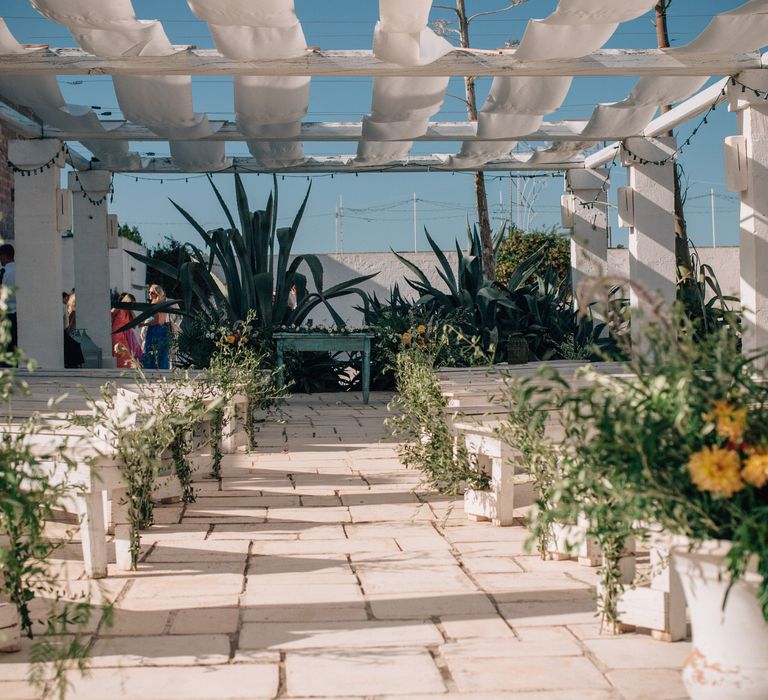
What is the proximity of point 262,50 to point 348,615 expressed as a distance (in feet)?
12.5

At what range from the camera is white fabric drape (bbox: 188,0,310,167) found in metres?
4.91

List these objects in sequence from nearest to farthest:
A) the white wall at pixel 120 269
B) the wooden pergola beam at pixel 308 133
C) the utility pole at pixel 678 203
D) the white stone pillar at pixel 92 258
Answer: the wooden pergola beam at pixel 308 133 < the utility pole at pixel 678 203 < the white stone pillar at pixel 92 258 < the white wall at pixel 120 269

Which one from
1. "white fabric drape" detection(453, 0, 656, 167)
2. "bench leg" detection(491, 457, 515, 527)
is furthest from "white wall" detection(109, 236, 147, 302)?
"bench leg" detection(491, 457, 515, 527)

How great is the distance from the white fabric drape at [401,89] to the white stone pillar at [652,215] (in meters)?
1.78

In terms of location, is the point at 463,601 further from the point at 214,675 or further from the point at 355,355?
the point at 355,355

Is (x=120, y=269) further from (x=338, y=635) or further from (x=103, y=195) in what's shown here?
(x=338, y=635)

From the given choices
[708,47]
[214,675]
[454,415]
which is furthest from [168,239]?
[214,675]

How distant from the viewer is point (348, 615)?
2.48 m

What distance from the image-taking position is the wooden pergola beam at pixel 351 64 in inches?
223

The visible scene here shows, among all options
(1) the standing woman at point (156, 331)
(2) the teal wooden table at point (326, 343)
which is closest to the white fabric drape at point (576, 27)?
(2) the teal wooden table at point (326, 343)

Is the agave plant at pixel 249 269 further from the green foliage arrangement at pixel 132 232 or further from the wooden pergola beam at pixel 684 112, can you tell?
the green foliage arrangement at pixel 132 232

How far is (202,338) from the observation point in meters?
8.38

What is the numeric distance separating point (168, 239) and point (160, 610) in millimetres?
20904

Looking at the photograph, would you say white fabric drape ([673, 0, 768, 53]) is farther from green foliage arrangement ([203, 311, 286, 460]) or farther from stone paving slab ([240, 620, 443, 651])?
stone paving slab ([240, 620, 443, 651])
